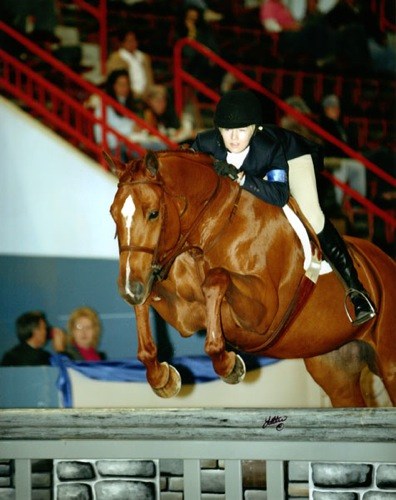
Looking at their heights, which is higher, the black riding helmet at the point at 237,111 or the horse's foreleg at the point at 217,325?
the black riding helmet at the point at 237,111

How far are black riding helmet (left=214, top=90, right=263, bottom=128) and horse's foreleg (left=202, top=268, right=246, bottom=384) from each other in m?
0.44

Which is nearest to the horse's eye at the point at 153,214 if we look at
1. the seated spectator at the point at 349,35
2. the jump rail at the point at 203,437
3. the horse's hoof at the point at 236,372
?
the horse's hoof at the point at 236,372

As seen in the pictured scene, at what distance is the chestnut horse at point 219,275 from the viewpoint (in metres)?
2.16

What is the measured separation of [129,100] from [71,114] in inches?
13.1

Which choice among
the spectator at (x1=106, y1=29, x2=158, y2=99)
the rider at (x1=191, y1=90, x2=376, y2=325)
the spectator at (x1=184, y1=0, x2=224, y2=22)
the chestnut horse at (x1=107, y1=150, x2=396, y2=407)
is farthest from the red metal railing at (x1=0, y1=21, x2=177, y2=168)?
the chestnut horse at (x1=107, y1=150, x2=396, y2=407)

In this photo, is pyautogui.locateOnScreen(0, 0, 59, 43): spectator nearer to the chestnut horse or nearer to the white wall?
the white wall

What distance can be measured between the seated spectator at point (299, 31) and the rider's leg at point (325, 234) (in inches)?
46.3

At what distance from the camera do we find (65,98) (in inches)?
143

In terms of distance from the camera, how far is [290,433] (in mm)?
2510

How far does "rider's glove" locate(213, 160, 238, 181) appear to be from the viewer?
2.31m

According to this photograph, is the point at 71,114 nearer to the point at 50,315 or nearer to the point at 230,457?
the point at 50,315

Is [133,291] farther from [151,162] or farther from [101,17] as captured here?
[101,17]

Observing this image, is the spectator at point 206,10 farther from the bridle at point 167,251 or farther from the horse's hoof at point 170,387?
the horse's hoof at point 170,387

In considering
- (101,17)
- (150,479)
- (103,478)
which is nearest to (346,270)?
(150,479)
